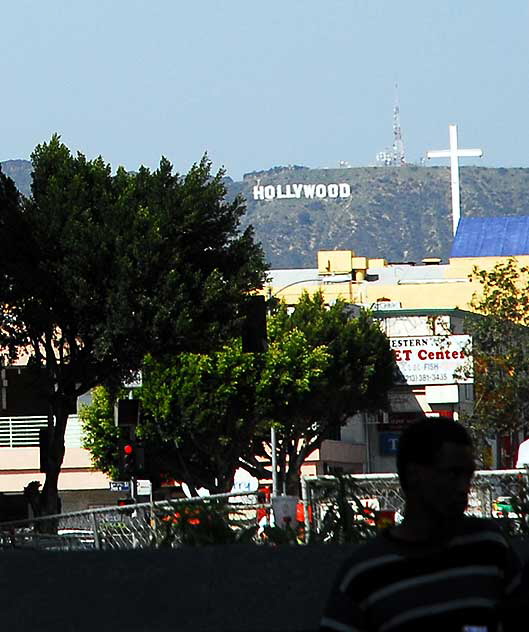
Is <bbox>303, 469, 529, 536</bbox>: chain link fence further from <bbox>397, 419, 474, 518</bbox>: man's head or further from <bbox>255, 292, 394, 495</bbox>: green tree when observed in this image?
<bbox>255, 292, 394, 495</bbox>: green tree

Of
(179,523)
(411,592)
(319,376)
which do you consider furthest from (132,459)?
(319,376)

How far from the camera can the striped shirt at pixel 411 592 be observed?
4383mm

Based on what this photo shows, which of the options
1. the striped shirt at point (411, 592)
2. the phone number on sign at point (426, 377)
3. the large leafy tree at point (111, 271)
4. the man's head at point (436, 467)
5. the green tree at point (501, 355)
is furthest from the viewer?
the phone number on sign at point (426, 377)

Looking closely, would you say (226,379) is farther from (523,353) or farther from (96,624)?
(96,624)

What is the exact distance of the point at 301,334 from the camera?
6372cm

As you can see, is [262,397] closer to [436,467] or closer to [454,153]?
[436,467]

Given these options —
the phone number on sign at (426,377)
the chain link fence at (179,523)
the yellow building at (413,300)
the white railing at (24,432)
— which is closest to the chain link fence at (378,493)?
the chain link fence at (179,523)

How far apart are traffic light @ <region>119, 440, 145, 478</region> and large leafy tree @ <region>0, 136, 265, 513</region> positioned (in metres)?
8.72

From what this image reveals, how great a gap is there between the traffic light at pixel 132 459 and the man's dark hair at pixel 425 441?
2631 centimetres

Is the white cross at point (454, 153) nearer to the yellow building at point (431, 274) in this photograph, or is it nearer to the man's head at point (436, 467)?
the yellow building at point (431, 274)

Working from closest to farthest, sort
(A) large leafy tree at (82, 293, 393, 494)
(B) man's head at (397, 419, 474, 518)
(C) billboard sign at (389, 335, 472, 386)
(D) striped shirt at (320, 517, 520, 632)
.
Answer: (D) striped shirt at (320, 517, 520, 632) < (B) man's head at (397, 419, 474, 518) < (A) large leafy tree at (82, 293, 393, 494) < (C) billboard sign at (389, 335, 472, 386)

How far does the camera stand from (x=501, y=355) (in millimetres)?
59312

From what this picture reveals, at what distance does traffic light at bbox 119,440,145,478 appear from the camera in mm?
30844

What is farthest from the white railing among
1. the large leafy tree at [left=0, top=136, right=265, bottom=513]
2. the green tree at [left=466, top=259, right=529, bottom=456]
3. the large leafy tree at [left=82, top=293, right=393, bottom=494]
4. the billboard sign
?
the large leafy tree at [left=0, top=136, right=265, bottom=513]
